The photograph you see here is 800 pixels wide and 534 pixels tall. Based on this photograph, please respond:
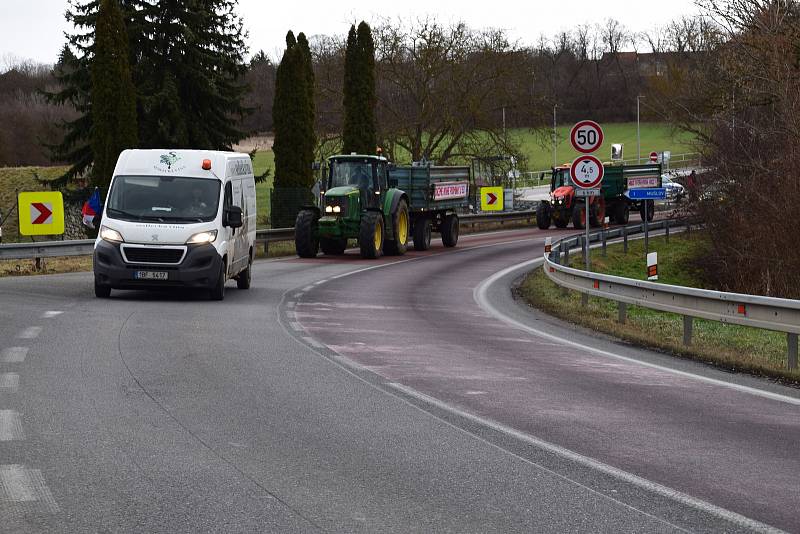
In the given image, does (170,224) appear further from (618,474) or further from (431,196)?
(431,196)

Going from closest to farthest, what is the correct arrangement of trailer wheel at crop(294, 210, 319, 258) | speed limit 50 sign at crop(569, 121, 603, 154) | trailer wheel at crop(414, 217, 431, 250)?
speed limit 50 sign at crop(569, 121, 603, 154) < trailer wheel at crop(294, 210, 319, 258) < trailer wheel at crop(414, 217, 431, 250)

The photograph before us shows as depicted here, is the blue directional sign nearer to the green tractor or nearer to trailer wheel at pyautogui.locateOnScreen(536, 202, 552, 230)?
the green tractor

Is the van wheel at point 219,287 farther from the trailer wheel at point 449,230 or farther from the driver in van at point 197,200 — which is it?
the trailer wheel at point 449,230

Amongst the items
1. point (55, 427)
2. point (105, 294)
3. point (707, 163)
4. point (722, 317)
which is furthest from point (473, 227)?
point (55, 427)

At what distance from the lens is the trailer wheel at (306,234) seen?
31125mm

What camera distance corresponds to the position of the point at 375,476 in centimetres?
661

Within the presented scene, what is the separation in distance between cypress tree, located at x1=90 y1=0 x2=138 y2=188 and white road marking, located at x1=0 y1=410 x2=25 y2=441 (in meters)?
29.5

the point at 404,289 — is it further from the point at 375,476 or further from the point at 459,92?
the point at 459,92

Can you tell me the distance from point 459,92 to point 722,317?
137 ft

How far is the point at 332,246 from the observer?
3262cm

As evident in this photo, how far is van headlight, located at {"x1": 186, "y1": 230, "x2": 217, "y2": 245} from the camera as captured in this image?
18.0 metres

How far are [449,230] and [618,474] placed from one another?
101 feet

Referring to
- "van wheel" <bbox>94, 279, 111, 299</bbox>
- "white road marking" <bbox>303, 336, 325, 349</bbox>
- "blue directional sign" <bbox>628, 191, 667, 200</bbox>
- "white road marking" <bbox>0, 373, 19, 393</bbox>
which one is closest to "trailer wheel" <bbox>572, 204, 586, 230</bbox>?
"blue directional sign" <bbox>628, 191, 667, 200</bbox>

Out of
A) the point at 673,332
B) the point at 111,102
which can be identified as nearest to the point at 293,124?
the point at 111,102
